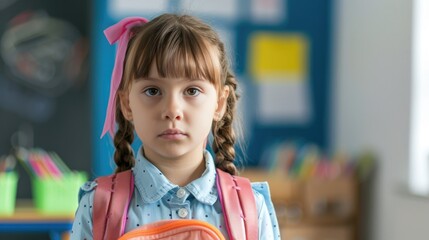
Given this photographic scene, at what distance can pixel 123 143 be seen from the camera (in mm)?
1331

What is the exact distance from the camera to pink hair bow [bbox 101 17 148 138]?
4.08 feet

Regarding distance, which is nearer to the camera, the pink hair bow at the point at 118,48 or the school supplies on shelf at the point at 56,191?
the pink hair bow at the point at 118,48

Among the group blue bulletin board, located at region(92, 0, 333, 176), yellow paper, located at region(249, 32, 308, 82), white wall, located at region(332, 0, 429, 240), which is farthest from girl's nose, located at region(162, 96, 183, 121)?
yellow paper, located at region(249, 32, 308, 82)

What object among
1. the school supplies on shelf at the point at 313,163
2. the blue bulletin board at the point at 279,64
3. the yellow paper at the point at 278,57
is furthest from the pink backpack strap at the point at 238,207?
the yellow paper at the point at 278,57

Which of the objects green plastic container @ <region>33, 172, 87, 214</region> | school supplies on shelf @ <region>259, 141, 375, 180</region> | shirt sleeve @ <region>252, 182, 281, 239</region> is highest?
shirt sleeve @ <region>252, 182, 281, 239</region>

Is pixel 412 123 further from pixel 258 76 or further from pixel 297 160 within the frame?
pixel 258 76

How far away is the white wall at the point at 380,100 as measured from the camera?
129 inches

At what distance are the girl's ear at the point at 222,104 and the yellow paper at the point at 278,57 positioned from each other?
266 cm

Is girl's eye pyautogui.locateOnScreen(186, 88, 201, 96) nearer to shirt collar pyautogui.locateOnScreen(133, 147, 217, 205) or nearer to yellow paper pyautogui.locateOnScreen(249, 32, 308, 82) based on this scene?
shirt collar pyautogui.locateOnScreen(133, 147, 217, 205)

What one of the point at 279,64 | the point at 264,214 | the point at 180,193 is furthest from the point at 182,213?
the point at 279,64

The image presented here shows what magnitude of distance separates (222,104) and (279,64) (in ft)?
8.92

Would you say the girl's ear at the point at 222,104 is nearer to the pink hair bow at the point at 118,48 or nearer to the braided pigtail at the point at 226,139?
the braided pigtail at the point at 226,139

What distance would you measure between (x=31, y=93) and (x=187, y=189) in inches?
98.4

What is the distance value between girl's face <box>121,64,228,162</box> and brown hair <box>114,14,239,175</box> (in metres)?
0.01
